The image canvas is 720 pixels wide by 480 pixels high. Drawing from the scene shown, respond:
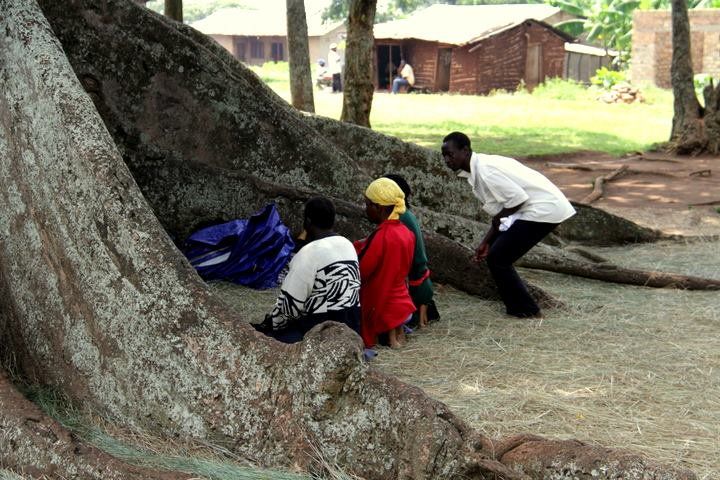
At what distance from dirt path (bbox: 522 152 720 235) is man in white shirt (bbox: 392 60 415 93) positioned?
16.7 metres

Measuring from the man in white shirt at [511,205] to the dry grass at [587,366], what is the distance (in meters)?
0.23

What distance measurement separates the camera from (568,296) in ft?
25.5

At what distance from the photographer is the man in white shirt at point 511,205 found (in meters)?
6.96

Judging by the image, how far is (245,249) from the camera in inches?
297

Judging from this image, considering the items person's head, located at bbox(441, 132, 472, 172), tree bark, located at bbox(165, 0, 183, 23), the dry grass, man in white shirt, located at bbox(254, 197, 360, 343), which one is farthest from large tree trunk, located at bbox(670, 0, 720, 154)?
man in white shirt, located at bbox(254, 197, 360, 343)

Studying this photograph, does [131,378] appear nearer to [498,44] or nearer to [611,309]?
[611,309]

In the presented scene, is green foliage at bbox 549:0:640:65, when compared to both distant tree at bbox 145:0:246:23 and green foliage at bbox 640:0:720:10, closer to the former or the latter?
green foliage at bbox 640:0:720:10

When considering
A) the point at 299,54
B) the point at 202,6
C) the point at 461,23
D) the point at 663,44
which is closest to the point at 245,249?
the point at 299,54

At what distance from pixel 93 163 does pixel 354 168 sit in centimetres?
364

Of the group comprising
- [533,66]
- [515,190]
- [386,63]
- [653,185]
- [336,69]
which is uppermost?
[386,63]

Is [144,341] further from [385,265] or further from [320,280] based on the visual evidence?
[385,265]

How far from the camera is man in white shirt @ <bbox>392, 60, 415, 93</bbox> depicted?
35188mm

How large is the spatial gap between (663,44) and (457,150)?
2817cm

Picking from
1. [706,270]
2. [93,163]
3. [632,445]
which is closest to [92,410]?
[93,163]
